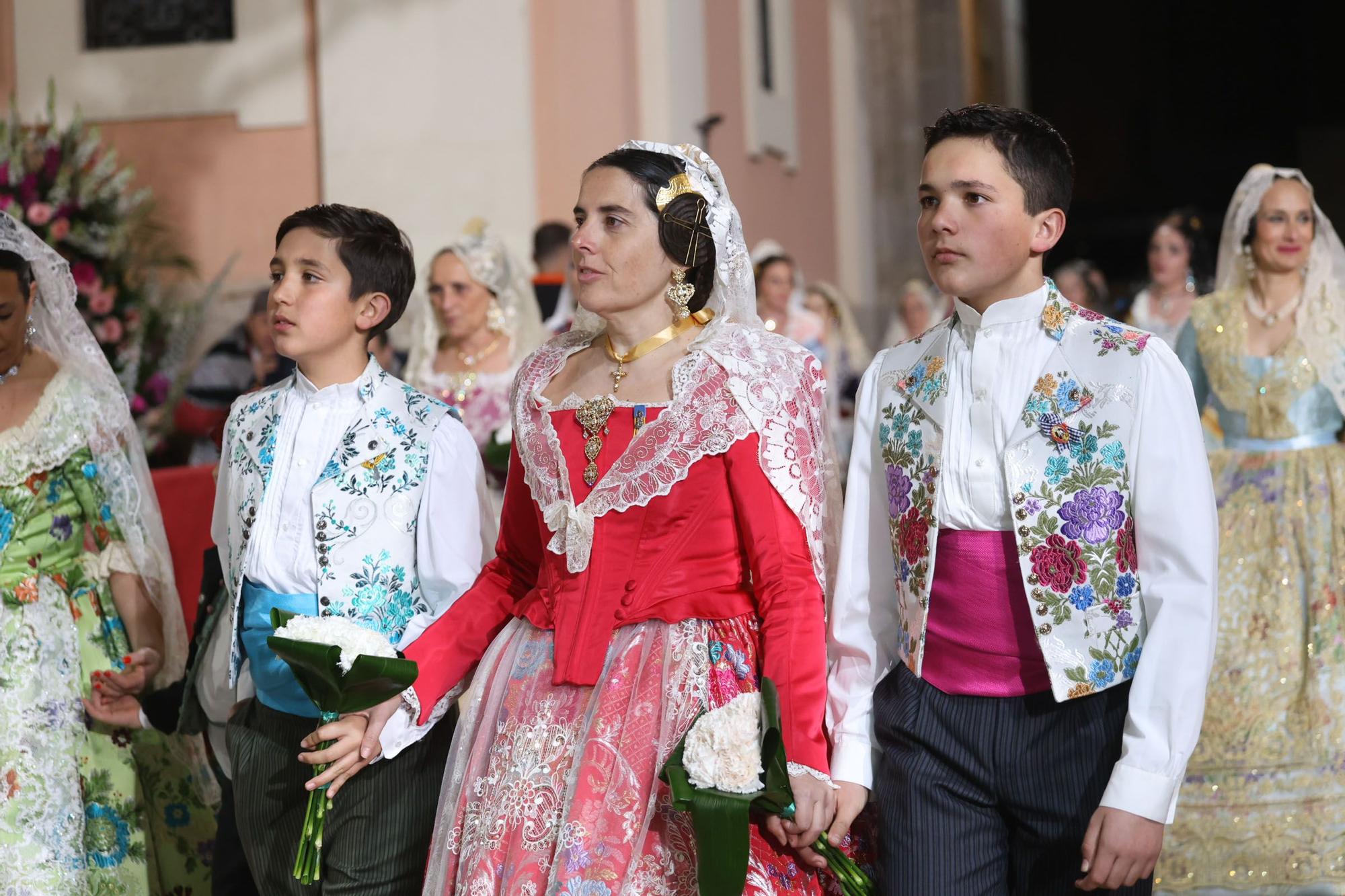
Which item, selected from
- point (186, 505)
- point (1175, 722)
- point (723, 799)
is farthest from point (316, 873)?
point (186, 505)

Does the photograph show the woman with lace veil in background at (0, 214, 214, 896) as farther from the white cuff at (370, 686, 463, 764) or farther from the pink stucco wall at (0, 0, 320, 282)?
the pink stucco wall at (0, 0, 320, 282)

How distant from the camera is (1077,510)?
2514 millimetres

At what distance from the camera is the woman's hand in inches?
101

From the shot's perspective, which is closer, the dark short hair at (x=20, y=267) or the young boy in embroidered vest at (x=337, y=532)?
the young boy in embroidered vest at (x=337, y=532)

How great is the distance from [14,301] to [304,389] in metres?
1.00

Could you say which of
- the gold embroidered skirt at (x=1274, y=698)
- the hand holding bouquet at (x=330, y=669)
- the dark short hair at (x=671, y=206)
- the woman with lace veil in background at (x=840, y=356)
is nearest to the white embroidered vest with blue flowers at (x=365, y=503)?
the hand holding bouquet at (x=330, y=669)

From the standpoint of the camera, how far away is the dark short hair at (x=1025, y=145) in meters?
2.63

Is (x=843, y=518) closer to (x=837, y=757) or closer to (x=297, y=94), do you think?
(x=837, y=757)

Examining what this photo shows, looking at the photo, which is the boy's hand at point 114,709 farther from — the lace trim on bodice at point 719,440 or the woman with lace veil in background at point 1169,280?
the woman with lace veil in background at point 1169,280

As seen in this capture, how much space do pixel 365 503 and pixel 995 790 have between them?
145cm

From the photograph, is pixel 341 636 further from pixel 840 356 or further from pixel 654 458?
pixel 840 356

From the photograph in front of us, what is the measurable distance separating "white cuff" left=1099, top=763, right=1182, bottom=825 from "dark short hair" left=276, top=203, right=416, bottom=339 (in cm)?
194

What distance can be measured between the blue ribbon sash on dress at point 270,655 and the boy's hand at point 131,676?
26.3 inches

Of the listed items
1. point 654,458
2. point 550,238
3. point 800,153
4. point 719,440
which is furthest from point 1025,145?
point 800,153
